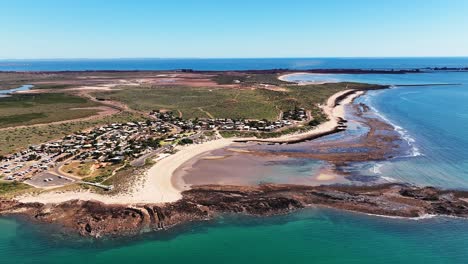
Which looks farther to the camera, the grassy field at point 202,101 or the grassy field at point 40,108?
the grassy field at point 202,101

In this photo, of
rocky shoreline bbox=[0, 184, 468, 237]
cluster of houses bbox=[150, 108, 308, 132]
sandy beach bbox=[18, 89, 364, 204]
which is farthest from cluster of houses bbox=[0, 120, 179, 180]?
rocky shoreline bbox=[0, 184, 468, 237]

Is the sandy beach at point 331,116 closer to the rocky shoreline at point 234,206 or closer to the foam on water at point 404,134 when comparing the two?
the foam on water at point 404,134

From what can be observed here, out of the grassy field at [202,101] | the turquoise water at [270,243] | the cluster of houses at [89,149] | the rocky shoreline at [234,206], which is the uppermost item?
the grassy field at [202,101]

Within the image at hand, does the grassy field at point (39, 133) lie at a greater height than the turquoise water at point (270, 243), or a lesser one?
greater

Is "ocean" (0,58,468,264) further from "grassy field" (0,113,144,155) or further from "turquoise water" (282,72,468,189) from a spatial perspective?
"grassy field" (0,113,144,155)

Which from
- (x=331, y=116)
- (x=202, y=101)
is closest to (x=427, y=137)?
(x=331, y=116)

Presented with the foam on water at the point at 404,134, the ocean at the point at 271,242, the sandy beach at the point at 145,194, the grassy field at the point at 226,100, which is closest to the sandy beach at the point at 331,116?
the grassy field at the point at 226,100

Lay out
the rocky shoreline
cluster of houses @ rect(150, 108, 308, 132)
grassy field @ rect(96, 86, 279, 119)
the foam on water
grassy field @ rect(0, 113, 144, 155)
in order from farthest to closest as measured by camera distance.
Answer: grassy field @ rect(96, 86, 279, 119)
cluster of houses @ rect(150, 108, 308, 132)
grassy field @ rect(0, 113, 144, 155)
the foam on water
the rocky shoreline
